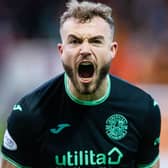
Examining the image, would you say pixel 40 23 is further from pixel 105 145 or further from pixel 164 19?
pixel 105 145

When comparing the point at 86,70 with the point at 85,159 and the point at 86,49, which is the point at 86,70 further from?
the point at 85,159

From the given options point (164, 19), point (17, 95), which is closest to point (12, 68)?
point (17, 95)

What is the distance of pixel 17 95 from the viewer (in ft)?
17.4

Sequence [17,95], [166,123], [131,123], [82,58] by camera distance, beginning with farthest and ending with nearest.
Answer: [17,95]
[166,123]
[131,123]
[82,58]

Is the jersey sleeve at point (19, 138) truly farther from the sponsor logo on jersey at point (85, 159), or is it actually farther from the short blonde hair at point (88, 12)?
the short blonde hair at point (88, 12)

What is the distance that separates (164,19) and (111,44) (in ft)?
11.1

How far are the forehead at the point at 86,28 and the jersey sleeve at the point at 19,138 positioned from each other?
0.31m

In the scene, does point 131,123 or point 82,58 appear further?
point 131,123

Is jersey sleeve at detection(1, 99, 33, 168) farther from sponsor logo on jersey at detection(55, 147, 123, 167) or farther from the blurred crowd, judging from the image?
the blurred crowd

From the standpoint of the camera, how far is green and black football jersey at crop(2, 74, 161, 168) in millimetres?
2578

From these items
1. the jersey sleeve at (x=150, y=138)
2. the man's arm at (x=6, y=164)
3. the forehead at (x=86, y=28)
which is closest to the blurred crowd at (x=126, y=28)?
the jersey sleeve at (x=150, y=138)

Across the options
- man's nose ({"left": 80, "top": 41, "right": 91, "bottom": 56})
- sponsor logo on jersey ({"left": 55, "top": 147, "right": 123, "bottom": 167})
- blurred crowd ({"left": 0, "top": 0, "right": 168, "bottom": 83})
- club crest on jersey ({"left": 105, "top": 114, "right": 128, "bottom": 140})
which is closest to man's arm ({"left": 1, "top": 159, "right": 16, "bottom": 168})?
sponsor logo on jersey ({"left": 55, "top": 147, "right": 123, "bottom": 167})

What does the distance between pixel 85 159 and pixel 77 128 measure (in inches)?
4.5

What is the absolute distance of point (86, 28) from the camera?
8.21 feet
